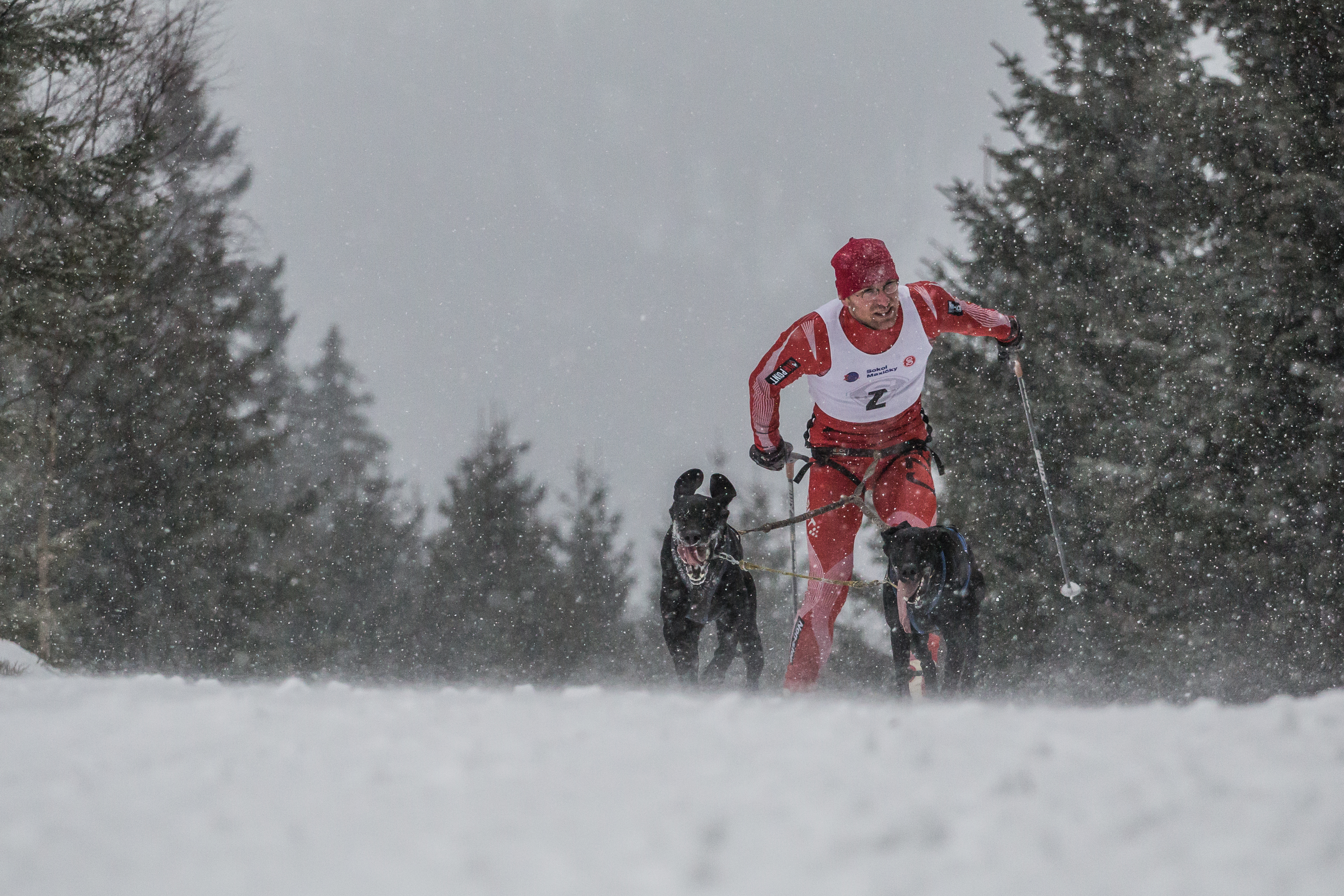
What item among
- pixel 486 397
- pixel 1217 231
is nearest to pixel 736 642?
pixel 1217 231

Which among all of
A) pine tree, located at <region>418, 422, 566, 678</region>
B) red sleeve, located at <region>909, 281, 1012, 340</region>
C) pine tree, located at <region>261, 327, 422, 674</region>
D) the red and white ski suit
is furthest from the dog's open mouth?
pine tree, located at <region>418, 422, 566, 678</region>

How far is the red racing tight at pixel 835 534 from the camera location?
5527mm

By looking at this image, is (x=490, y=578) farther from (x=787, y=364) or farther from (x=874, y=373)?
(x=874, y=373)

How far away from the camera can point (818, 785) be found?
5.31 feet

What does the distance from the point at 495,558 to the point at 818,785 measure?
85.7 ft

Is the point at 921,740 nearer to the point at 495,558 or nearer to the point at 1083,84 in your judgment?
the point at 1083,84

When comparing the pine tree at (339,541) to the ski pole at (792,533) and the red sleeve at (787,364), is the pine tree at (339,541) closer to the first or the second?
the ski pole at (792,533)

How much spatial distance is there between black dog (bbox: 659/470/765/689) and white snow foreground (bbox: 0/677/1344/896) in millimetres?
3260

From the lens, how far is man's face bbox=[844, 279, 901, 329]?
5.31 meters

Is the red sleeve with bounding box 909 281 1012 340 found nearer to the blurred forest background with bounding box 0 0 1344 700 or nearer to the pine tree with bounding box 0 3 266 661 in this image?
the blurred forest background with bounding box 0 0 1344 700

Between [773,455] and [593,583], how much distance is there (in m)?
25.3

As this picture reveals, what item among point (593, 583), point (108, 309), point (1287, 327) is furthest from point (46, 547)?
point (593, 583)

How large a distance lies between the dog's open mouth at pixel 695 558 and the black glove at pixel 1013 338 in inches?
84.9

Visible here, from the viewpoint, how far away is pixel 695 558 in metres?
5.52
